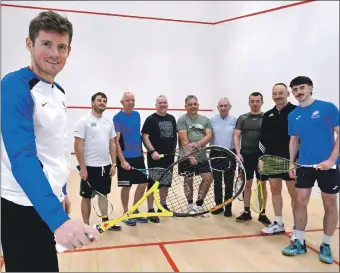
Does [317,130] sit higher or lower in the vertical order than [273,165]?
higher

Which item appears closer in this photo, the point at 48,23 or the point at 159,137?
the point at 48,23

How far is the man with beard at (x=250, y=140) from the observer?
2.43 meters

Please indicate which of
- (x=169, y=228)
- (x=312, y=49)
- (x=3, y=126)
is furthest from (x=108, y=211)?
(x=312, y=49)

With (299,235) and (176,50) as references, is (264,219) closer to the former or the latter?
(299,235)

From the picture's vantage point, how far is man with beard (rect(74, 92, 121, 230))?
2164 mm

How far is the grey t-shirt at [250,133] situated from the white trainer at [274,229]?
565 mm

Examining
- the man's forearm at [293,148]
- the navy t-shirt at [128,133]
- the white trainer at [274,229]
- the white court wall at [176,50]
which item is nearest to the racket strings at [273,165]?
the man's forearm at [293,148]

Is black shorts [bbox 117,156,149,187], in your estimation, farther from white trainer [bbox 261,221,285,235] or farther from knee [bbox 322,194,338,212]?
knee [bbox 322,194,338,212]

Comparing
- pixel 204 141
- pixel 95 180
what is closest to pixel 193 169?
pixel 204 141

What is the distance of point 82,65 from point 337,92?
3374mm

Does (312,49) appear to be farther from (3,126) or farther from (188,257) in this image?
(3,126)

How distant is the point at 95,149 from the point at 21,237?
150 centimetres

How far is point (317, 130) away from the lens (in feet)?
6.03

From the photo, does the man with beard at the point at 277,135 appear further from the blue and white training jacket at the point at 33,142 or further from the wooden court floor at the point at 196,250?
the blue and white training jacket at the point at 33,142
